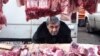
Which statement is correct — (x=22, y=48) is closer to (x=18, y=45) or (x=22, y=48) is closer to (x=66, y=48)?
(x=18, y=45)

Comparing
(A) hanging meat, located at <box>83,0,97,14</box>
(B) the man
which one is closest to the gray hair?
(B) the man

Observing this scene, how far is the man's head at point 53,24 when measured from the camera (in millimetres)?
2045

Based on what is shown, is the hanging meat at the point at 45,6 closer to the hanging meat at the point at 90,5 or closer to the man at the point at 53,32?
the hanging meat at the point at 90,5

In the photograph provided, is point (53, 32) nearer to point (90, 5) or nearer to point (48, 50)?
point (48, 50)

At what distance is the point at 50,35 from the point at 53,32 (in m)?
0.05

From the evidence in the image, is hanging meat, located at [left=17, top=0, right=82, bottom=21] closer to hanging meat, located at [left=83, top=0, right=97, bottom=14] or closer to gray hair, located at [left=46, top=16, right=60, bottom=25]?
hanging meat, located at [left=83, top=0, right=97, bottom=14]

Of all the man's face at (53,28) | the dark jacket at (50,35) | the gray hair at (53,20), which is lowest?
the dark jacket at (50,35)

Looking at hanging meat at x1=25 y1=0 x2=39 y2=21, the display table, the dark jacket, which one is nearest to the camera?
hanging meat at x1=25 y1=0 x2=39 y2=21

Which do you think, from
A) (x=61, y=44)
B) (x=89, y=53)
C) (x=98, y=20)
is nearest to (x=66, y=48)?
(x=61, y=44)

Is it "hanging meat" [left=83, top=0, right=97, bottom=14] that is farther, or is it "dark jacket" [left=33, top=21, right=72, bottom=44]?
"dark jacket" [left=33, top=21, right=72, bottom=44]

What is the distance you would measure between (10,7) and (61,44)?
1.87 ft

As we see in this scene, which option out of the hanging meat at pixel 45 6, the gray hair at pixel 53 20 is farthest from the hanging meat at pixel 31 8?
the gray hair at pixel 53 20

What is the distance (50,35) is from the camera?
2133 millimetres

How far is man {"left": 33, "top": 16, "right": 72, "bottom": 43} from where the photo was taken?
81.1 inches
